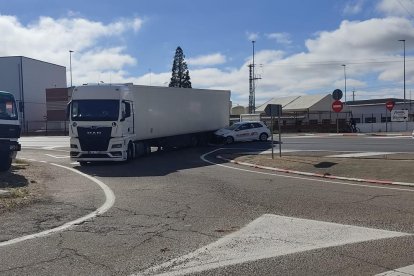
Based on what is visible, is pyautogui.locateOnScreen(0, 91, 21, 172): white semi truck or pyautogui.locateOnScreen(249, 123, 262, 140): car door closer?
pyautogui.locateOnScreen(0, 91, 21, 172): white semi truck

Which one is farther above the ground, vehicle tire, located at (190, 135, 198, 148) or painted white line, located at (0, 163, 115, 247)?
vehicle tire, located at (190, 135, 198, 148)

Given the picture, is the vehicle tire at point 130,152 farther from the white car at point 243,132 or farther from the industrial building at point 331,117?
the industrial building at point 331,117

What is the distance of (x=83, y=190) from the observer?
13445mm

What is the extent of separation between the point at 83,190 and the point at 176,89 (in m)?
16.1

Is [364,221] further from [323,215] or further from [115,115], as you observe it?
[115,115]

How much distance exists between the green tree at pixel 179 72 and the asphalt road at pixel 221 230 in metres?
78.7

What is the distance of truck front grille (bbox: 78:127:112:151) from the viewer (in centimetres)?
2100

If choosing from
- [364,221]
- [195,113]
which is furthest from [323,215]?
[195,113]

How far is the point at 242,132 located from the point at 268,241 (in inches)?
1057

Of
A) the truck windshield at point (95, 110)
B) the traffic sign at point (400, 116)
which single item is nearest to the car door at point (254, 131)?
the truck windshield at point (95, 110)

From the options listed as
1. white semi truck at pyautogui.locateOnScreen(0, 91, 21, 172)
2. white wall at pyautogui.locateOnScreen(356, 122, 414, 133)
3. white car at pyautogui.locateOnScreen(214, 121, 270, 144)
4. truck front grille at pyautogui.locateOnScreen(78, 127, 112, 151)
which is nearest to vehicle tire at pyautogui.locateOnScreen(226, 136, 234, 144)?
white car at pyautogui.locateOnScreen(214, 121, 270, 144)

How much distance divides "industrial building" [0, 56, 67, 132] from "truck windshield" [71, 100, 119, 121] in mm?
62747

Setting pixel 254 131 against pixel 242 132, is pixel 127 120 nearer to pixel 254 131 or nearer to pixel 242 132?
pixel 242 132

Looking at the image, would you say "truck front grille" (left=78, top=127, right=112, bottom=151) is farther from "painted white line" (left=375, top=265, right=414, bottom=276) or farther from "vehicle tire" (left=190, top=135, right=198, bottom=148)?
"painted white line" (left=375, top=265, right=414, bottom=276)
